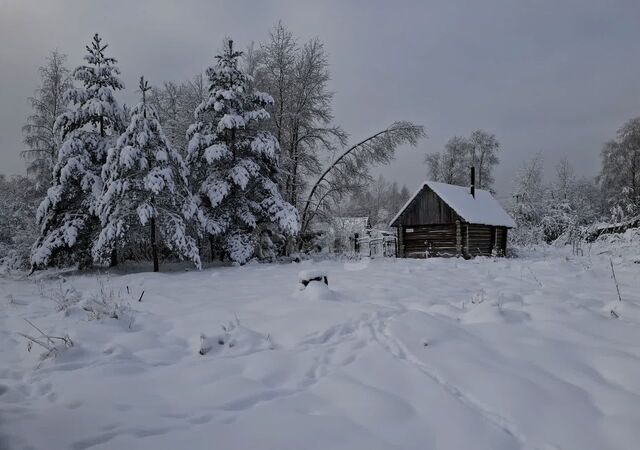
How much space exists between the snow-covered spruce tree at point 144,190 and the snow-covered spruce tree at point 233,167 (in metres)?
1.84

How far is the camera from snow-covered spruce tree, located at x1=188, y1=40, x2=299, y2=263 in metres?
15.1

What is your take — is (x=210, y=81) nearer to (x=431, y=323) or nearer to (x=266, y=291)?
(x=266, y=291)

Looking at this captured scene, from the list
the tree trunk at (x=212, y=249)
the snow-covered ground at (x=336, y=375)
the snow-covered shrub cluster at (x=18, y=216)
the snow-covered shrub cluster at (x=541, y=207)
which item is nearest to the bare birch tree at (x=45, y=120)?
the snow-covered shrub cluster at (x=18, y=216)

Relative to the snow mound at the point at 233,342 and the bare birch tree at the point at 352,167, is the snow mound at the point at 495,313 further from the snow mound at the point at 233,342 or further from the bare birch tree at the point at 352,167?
the bare birch tree at the point at 352,167

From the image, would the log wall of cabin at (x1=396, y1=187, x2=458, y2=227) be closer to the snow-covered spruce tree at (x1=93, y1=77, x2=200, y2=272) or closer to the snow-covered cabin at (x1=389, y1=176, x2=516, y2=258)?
the snow-covered cabin at (x1=389, y1=176, x2=516, y2=258)

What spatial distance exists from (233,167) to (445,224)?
39.7 feet

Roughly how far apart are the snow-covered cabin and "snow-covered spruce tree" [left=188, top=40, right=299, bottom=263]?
860cm

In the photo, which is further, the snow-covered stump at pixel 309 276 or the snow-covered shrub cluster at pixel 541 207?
the snow-covered shrub cluster at pixel 541 207

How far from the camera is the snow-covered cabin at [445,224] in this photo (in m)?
20.2

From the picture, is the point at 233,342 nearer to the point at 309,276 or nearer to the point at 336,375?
the point at 336,375

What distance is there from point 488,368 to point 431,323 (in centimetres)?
114

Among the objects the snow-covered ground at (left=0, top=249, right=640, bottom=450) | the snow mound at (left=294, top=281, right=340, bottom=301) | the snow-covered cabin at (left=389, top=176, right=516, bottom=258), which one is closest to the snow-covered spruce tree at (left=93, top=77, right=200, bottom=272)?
the snow-covered ground at (left=0, top=249, right=640, bottom=450)

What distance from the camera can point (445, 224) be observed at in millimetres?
20734

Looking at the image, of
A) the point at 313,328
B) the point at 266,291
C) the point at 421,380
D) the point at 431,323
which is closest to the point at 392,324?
the point at 431,323
